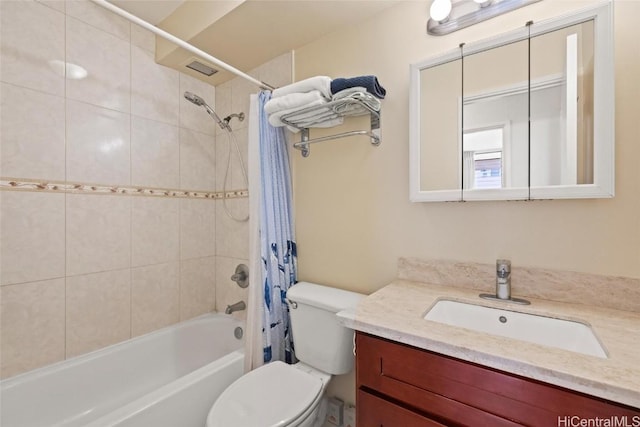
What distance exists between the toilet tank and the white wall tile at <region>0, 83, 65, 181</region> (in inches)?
53.4

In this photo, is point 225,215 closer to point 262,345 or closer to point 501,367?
point 262,345

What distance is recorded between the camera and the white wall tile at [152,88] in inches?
65.9

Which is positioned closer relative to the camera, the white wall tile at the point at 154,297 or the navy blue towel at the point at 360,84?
the navy blue towel at the point at 360,84

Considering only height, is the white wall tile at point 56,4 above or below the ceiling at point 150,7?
below

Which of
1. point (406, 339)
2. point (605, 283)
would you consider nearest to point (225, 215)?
point (406, 339)

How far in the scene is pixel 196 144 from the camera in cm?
201

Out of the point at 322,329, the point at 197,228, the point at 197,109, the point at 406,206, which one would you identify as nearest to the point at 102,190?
the point at 197,228

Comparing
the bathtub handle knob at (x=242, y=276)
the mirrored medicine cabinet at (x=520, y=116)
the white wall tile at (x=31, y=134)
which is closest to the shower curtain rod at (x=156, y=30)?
the white wall tile at (x=31, y=134)

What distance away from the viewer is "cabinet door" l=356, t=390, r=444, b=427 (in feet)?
2.48

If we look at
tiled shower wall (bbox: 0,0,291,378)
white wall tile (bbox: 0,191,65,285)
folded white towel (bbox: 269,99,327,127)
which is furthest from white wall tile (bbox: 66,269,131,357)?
folded white towel (bbox: 269,99,327,127)

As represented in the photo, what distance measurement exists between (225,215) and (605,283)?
204cm

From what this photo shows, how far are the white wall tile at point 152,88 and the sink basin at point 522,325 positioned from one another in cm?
193

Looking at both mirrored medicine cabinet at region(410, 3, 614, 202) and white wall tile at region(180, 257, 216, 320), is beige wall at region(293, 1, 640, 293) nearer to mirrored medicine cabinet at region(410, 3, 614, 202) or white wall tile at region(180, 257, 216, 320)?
mirrored medicine cabinet at region(410, 3, 614, 202)

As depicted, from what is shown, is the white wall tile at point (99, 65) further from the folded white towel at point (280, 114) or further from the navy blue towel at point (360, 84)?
the navy blue towel at point (360, 84)
